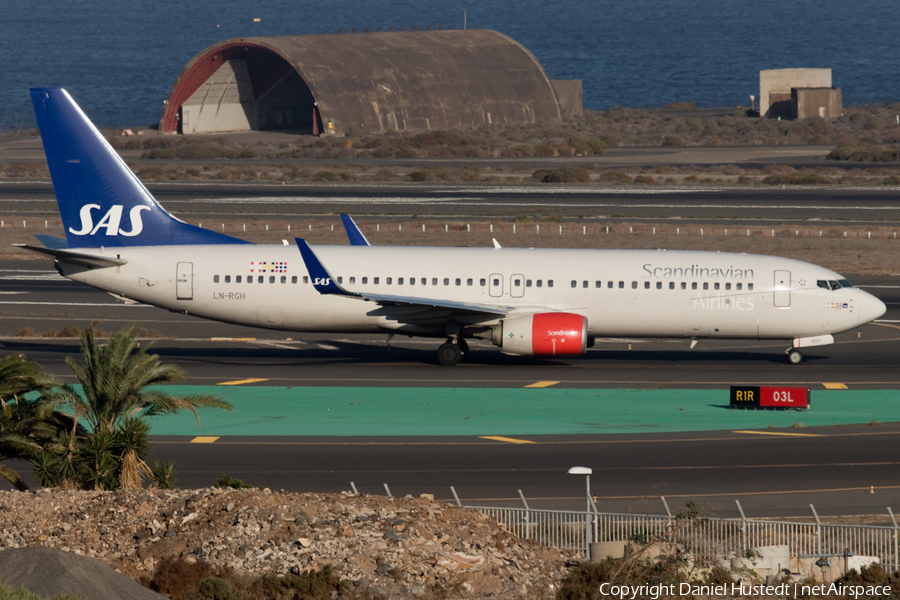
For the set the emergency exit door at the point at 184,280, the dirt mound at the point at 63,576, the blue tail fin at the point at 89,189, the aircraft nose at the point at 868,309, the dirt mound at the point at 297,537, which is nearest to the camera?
the dirt mound at the point at 63,576

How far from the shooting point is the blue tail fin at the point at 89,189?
42062 mm

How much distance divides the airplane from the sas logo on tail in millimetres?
36

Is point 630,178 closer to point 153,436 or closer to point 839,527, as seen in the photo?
point 153,436

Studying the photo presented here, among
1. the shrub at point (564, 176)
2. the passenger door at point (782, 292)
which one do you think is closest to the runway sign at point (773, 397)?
the passenger door at point (782, 292)

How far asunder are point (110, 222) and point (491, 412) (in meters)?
16.0

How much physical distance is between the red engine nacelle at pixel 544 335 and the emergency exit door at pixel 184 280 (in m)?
10.7

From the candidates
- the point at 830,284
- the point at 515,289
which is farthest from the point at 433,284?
the point at 830,284

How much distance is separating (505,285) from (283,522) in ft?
70.4

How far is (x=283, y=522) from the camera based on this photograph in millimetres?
20766

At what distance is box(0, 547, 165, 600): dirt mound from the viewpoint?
17703 mm

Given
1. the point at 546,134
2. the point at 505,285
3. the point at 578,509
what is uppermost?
the point at 546,134

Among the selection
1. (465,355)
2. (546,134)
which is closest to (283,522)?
(465,355)

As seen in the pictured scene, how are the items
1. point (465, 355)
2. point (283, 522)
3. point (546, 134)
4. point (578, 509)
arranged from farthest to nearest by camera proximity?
1. point (546, 134)
2. point (465, 355)
3. point (578, 509)
4. point (283, 522)

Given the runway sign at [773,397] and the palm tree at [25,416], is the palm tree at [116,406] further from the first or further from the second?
the runway sign at [773,397]
